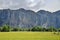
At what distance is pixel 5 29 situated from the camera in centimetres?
6594

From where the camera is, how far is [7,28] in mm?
66750

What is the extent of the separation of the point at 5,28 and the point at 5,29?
0.39 metres

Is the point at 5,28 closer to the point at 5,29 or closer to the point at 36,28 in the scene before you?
A: the point at 5,29

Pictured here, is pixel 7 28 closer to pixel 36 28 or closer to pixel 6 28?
pixel 6 28

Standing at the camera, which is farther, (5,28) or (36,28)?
(36,28)

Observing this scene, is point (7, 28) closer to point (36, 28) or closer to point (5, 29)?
point (5, 29)

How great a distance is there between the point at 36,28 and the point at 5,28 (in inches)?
475

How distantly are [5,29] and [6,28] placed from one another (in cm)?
49

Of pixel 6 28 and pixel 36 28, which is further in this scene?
pixel 36 28

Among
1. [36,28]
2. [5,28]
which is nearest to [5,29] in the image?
[5,28]

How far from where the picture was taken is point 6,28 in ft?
217

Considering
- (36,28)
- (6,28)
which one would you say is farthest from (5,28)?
(36,28)

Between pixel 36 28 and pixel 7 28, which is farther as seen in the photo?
pixel 36 28
